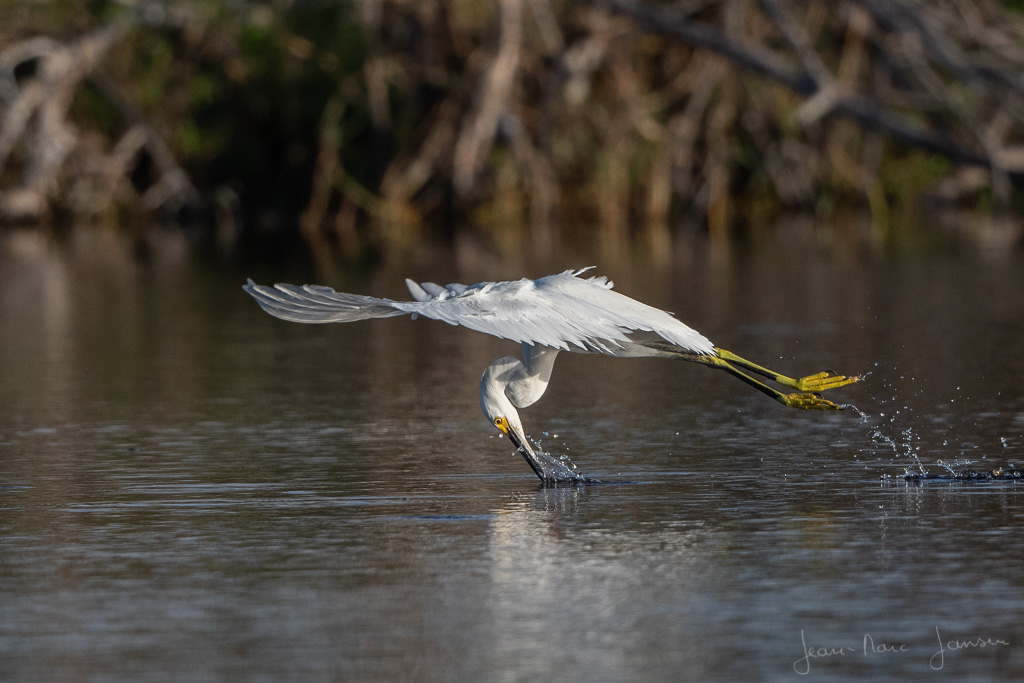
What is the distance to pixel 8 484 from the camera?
7.92 meters

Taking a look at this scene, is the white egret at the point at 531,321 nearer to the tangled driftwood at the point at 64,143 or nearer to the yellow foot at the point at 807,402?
the yellow foot at the point at 807,402

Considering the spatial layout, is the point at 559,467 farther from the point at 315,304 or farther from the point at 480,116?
the point at 480,116

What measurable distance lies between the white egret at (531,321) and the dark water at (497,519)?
0.39m

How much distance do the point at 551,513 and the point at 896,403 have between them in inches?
134

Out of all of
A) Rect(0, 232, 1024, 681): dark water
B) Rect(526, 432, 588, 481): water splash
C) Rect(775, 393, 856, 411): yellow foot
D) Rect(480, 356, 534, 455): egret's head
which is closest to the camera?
Rect(0, 232, 1024, 681): dark water

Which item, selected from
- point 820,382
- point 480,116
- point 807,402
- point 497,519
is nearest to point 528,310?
point 497,519

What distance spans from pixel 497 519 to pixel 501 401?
71cm

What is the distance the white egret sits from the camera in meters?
7.05

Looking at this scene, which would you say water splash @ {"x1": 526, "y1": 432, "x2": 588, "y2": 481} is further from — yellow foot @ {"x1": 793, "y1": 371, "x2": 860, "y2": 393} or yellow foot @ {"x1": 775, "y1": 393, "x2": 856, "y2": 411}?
yellow foot @ {"x1": 793, "y1": 371, "x2": 860, "y2": 393}

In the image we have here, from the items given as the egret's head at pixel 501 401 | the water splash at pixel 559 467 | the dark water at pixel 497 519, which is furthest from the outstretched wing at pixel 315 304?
the water splash at pixel 559 467

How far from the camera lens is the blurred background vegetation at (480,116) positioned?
30875 mm

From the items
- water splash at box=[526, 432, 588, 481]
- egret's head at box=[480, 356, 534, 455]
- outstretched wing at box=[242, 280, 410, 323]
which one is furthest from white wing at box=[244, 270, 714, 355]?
water splash at box=[526, 432, 588, 481]

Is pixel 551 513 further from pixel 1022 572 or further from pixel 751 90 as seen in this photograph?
pixel 751 90

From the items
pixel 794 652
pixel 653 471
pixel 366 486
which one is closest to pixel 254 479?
pixel 366 486
